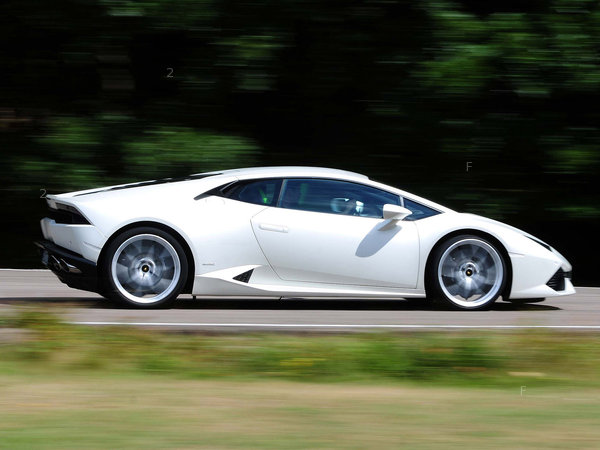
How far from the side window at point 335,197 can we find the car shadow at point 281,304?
39.2 inches

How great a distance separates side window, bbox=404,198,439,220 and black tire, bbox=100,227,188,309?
196cm

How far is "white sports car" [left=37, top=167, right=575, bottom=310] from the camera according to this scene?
8.43 meters

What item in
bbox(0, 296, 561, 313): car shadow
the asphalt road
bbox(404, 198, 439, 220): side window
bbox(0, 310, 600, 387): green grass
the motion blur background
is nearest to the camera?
bbox(0, 310, 600, 387): green grass

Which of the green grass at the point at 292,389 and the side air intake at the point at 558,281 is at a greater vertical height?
the side air intake at the point at 558,281

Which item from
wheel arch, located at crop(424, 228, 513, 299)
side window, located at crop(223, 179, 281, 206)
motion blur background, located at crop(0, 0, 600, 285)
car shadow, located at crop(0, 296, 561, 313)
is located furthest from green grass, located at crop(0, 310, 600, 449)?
motion blur background, located at crop(0, 0, 600, 285)

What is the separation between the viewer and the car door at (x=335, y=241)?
8.48m

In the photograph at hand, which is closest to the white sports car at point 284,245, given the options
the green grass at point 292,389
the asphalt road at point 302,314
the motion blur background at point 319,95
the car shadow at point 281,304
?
the asphalt road at point 302,314

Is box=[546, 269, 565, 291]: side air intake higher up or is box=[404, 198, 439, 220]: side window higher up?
box=[404, 198, 439, 220]: side window

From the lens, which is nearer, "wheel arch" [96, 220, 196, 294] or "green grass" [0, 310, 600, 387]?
"green grass" [0, 310, 600, 387]

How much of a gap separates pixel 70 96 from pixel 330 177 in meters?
5.29

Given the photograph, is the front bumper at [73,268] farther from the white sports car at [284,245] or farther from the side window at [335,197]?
the side window at [335,197]

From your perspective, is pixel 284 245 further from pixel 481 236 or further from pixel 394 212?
pixel 481 236

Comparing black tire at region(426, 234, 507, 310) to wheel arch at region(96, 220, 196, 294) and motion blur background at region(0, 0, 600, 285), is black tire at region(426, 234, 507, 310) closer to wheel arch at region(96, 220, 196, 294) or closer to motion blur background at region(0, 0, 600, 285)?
wheel arch at region(96, 220, 196, 294)

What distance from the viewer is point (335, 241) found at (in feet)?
27.9
